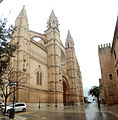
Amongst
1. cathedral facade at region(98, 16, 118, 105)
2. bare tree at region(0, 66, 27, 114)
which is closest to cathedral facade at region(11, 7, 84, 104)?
bare tree at region(0, 66, 27, 114)

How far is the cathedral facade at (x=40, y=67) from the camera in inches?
879

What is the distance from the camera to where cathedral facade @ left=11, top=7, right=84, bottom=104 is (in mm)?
22328

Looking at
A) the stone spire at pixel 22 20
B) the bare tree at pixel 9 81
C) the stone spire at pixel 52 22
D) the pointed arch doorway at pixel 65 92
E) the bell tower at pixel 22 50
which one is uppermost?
the stone spire at pixel 52 22

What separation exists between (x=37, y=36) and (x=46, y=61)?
7901mm

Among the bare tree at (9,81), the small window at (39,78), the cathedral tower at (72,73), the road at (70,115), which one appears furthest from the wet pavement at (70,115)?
the cathedral tower at (72,73)

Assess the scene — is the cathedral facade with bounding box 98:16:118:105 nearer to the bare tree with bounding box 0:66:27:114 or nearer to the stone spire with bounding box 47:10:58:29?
the stone spire with bounding box 47:10:58:29

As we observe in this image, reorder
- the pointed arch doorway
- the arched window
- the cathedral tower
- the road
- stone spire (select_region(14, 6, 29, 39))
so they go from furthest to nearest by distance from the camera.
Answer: the cathedral tower → the pointed arch doorway → the arched window → stone spire (select_region(14, 6, 29, 39)) → the road

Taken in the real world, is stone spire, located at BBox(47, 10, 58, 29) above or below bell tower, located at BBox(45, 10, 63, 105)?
above

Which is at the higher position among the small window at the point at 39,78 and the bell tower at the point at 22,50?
the bell tower at the point at 22,50

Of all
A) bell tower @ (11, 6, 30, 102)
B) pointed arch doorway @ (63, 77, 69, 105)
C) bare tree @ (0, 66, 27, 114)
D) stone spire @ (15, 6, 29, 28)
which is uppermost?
stone spire @ (15, 6, 29, 28)

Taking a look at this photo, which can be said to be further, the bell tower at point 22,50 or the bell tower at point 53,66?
the bell tower at point 53,66

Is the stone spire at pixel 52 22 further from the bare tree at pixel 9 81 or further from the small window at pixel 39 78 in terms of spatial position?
the bare tree at pixel 9 81

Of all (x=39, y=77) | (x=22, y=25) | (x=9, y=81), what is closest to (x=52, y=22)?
(x=22, y=25)

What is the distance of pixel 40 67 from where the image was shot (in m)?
28.0
